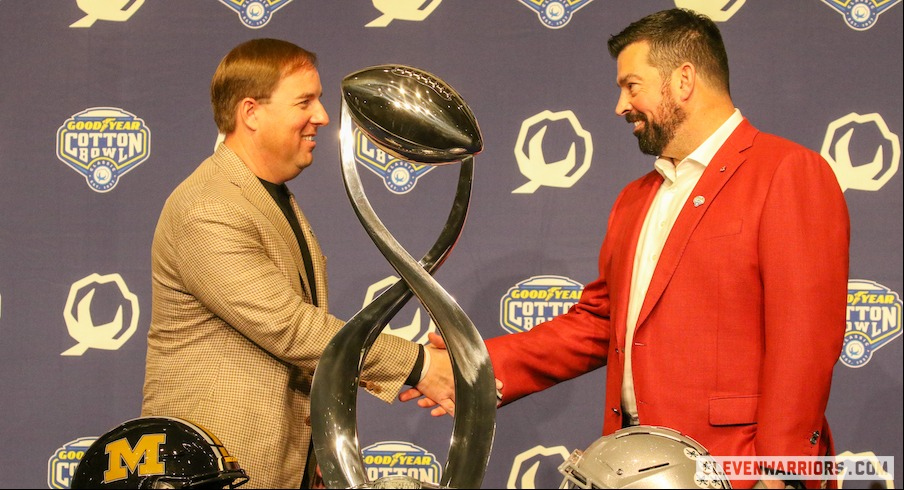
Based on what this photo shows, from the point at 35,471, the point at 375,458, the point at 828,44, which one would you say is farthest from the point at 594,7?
the point at 35,471

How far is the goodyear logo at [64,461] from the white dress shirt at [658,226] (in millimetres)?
2001

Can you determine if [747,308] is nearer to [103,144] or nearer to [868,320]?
[868,320]

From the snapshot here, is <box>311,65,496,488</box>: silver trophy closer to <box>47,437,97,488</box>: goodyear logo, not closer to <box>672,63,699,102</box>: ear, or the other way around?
<box>672,63,699,102</box>: ear

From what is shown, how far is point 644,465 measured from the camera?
150cm

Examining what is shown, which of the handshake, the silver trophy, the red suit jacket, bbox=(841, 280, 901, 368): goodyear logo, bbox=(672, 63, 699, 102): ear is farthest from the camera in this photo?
bbox=(841, 280, 901, 368): goodyear logo

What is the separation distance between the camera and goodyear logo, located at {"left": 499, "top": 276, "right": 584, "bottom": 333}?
3387 mm

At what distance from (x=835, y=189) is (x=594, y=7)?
60.7 inches

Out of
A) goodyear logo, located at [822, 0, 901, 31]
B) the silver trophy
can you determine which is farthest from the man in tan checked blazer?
goodyear logo, located at [822, 0, 901, 31]

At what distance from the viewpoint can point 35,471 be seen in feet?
11.1

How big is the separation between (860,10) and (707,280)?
5.81 ft

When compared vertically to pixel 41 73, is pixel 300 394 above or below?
below

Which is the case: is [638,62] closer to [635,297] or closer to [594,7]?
[635,297]

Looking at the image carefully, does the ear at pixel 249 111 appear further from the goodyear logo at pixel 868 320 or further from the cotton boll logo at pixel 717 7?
the goodyear logo at pixel 868 320

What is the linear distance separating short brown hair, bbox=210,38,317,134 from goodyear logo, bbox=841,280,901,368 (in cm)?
212
